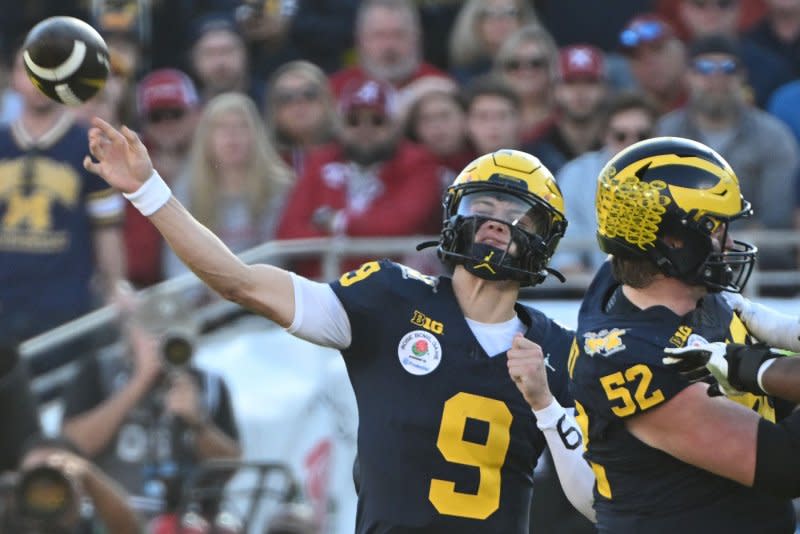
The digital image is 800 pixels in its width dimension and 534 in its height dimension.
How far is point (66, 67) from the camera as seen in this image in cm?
533

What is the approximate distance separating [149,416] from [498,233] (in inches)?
131

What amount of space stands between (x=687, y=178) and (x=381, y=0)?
19.9 ft

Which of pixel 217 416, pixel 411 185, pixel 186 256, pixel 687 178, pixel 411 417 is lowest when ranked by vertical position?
pixel 217 416

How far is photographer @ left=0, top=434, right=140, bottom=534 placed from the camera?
7.20 m

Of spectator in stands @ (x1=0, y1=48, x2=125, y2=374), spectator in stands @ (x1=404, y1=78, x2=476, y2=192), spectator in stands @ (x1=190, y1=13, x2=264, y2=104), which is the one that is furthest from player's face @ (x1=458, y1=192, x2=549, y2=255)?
spectator in stands @ (x1=190, y1=13, x2=264, y2=104)

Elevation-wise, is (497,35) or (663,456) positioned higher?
(663,456)

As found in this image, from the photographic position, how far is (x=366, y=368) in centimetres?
554

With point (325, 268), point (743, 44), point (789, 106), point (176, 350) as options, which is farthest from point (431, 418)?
point (743, 44)

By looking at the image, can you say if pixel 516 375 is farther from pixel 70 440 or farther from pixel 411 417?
pixel 70 440

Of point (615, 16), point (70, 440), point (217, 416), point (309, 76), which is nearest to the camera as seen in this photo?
point (70, 440)

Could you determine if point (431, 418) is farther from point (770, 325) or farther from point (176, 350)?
point (176, 350)

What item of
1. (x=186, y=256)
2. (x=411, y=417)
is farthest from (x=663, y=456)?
(x=186, y=256)

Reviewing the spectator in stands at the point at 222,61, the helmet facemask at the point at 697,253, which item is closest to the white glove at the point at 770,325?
the helmet facemask at the point at 697,253

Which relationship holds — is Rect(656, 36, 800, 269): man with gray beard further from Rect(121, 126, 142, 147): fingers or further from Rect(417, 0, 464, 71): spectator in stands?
Rect(121, 126, 142, 147): fingers
